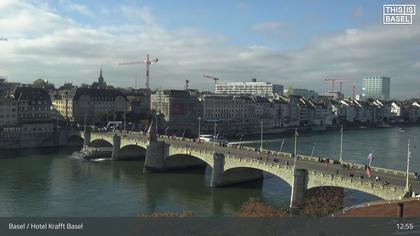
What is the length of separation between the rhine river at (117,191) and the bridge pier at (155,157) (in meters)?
1.30

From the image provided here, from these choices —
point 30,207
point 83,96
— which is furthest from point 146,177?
point 83,96

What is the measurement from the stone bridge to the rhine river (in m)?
1.59

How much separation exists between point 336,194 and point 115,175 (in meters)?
32.0

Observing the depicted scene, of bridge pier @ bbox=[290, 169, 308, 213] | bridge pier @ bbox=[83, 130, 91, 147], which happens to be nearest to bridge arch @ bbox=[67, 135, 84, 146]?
bridge pier @ bbox=[83, 130, 91, 147]

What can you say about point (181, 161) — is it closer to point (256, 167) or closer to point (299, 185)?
point (256, 167)

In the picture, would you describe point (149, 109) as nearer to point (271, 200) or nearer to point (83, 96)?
point (83, 96)

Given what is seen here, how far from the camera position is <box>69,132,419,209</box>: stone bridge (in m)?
39.1

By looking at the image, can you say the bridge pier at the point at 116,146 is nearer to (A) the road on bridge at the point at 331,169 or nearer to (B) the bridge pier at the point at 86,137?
(B) the bridge pier at the point at 86,137

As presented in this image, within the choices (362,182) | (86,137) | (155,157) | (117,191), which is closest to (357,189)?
(362,182)

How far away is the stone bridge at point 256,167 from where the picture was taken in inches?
1539

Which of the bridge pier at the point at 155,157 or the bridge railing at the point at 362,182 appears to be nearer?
the bridge railing at the point at 362,182

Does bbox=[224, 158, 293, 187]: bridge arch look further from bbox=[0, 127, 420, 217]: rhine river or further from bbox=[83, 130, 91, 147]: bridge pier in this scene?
bbox=[83, 130, 91, 147]: bridge pier
